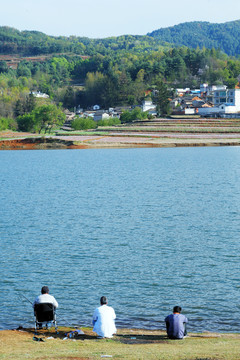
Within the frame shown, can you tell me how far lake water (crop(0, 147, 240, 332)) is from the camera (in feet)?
67.8

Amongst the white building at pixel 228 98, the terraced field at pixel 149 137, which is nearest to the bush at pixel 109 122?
the terraced field at pixel 149 137

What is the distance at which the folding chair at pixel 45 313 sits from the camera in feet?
58.2

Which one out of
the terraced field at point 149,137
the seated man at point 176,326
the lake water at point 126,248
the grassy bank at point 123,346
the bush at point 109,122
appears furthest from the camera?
the bush at point 109,122

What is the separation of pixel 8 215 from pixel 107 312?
2725cm

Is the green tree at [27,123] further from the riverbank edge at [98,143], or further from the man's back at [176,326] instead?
the man's back at [176,326]

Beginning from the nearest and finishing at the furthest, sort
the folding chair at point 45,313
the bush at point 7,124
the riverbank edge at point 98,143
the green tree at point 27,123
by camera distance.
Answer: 1. the folding chair at point 45,313
2. the riverbank edge at point 98,143
3. the green tree at point 27,123
4. the bush at point 7,124

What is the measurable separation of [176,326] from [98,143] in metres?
107

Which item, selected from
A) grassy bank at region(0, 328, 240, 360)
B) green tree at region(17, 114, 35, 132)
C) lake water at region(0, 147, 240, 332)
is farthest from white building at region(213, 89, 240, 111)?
grassy bank at region(0, 328, 240, 360)

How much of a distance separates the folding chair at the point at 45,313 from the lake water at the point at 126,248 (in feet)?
4.82

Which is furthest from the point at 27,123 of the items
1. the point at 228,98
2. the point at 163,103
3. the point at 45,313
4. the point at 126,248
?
the point at 45,313

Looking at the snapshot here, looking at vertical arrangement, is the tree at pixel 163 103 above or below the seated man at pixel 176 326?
above

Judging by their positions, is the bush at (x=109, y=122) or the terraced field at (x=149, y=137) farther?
the bush at (x=109, y=122)

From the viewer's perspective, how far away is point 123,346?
1561cm

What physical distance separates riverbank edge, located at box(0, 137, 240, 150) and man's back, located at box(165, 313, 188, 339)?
332 feet
